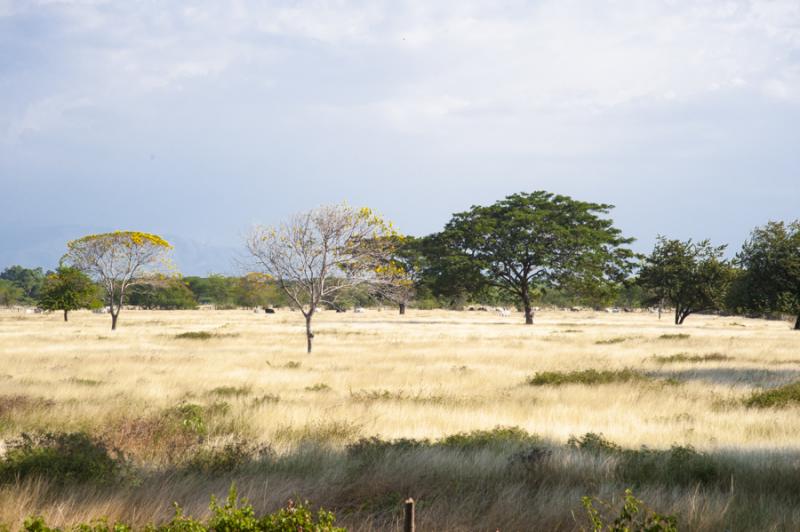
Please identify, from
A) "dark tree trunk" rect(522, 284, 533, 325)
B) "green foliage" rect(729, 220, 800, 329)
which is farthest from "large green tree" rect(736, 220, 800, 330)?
"dark tree trunk" rect(522, 284, 533, 325)

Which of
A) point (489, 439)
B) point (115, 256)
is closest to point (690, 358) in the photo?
point (489, 439)

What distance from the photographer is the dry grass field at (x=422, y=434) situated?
579 cm

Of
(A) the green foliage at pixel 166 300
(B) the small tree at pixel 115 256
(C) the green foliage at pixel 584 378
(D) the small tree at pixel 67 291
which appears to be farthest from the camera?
(A) the green foliage at pixel 166 300

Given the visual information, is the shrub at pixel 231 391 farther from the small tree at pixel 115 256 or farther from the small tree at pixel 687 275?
the small tree at pixel 687 275

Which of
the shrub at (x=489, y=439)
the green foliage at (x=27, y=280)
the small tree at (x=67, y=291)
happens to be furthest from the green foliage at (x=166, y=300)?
the shrub at (x=489, y=439)

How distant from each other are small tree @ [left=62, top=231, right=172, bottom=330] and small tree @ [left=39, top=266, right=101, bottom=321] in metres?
7.93

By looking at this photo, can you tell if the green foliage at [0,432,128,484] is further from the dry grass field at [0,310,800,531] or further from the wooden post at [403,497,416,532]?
the wooden post at [403,497,416,532]

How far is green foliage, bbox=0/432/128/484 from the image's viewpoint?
638cm

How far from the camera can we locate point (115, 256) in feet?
155

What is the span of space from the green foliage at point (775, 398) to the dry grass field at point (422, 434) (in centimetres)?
29

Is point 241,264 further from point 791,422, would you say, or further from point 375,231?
point 791,422

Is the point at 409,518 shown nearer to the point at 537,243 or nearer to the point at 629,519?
the point at 629,519

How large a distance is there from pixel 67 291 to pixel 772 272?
5769 centimetres

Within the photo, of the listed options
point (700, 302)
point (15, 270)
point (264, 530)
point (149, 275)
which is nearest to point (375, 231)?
point (264, 530)
